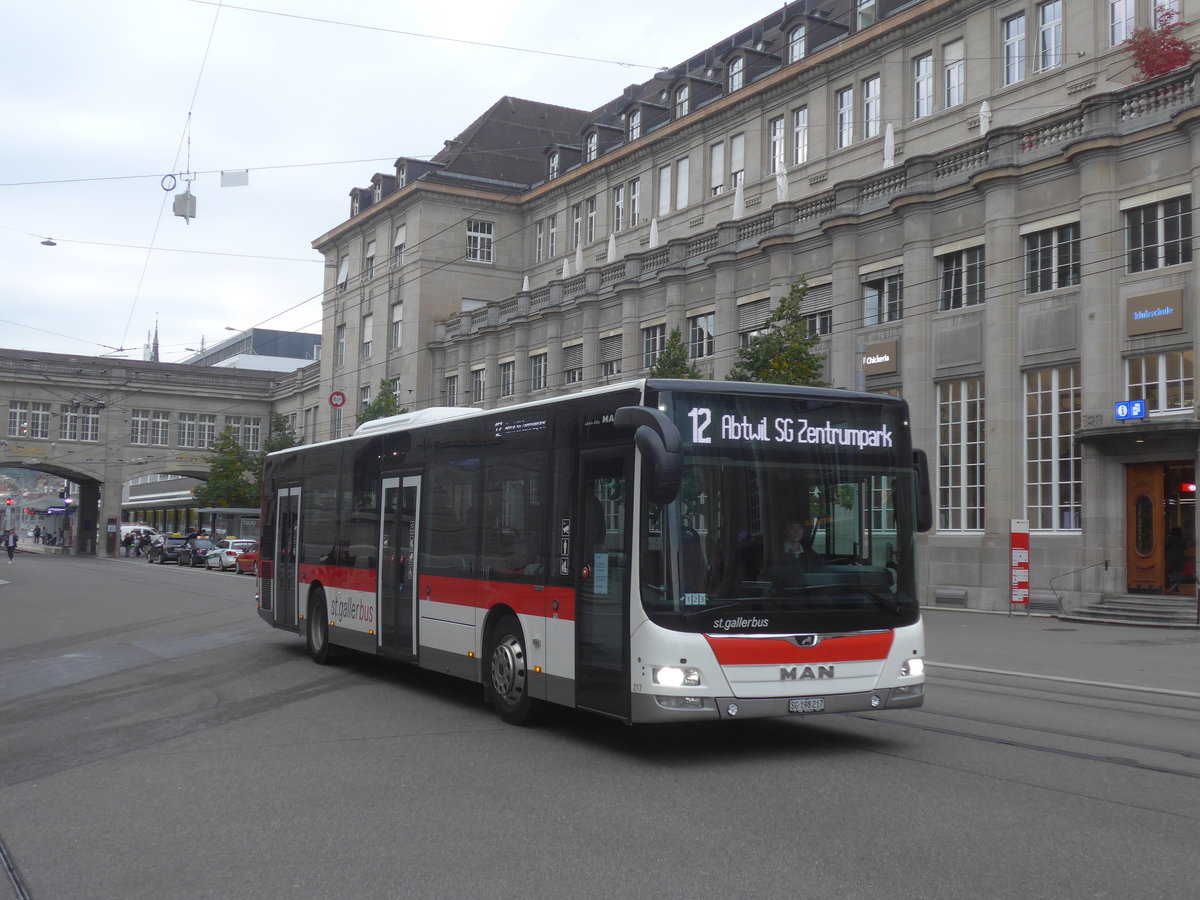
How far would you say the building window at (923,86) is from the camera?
1352 inches

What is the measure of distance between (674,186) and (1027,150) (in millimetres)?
18874

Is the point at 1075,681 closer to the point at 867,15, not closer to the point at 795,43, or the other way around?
the point at 867,15

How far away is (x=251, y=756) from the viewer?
9.12m

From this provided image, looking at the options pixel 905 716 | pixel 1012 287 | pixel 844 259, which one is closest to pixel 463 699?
pixel 905 716

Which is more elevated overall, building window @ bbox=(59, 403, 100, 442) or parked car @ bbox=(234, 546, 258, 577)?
building window @ bbox=(59, 403, 100, 442)

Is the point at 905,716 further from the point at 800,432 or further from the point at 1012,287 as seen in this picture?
the point at 1012,287

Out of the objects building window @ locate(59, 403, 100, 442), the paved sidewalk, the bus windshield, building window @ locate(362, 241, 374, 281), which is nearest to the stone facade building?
the paved sidewalk

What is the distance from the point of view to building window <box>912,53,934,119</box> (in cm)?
3434

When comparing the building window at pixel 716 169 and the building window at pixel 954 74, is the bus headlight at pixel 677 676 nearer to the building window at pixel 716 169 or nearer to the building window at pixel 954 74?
the building window at pixel 954 74

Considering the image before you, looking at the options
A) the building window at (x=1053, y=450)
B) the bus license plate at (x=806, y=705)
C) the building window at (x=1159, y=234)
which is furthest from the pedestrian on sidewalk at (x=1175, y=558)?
the bus license plate at (x=806, y=705)

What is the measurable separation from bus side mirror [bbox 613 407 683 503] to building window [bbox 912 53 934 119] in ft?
94.1

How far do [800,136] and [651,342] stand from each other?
7.95 m

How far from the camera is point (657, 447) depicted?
26.6 feet

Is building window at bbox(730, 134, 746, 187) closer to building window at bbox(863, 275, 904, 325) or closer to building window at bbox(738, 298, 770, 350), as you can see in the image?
building window at bbox(738, 298, 770, 350)
